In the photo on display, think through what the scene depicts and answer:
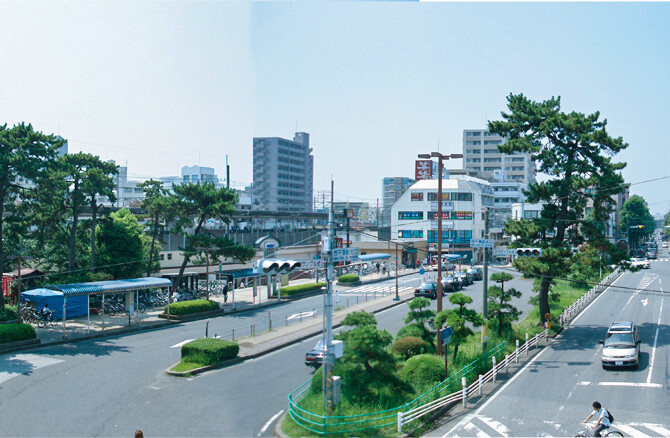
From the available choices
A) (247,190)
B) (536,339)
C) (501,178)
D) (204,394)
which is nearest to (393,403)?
(204,394)

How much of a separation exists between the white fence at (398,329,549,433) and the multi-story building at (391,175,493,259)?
50442 mm

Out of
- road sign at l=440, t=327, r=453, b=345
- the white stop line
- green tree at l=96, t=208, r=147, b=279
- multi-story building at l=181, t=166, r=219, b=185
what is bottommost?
the white stop line

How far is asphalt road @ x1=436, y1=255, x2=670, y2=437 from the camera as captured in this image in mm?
15180

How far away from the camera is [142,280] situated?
112ft

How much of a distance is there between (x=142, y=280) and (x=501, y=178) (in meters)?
90.6

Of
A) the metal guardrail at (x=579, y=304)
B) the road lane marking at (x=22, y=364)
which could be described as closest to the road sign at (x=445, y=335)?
the road lane marking at (x=22, y=364)

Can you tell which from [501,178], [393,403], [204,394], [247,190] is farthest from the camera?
[247,190]

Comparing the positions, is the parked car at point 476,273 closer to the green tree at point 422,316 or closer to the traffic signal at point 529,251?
the traffic signal at point 529,251

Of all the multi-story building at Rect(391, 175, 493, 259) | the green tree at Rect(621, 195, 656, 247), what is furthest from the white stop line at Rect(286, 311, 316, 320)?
the green tree at Rect(621, 195, 656, 247)

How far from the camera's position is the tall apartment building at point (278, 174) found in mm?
117688

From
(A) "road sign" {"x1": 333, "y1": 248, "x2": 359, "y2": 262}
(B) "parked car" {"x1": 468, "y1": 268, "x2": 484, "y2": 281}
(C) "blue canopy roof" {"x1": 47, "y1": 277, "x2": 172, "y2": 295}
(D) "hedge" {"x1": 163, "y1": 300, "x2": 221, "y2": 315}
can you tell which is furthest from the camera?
(B) "parked car" {"x1": 468, "y1": 268, "x2": 484, "y2": 281}

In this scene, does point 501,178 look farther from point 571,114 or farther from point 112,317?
point 112,317

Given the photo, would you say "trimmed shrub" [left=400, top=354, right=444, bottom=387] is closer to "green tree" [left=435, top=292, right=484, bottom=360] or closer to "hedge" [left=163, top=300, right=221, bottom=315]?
"green tree" [left=435, top=292, right=484, bottom=360]

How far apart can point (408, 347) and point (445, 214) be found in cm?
5478
